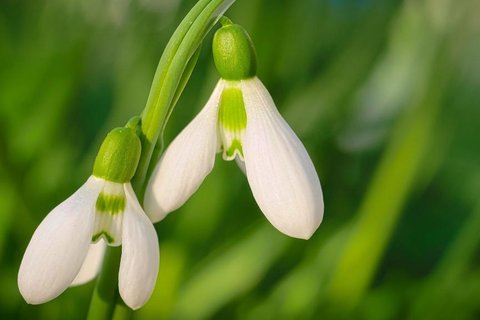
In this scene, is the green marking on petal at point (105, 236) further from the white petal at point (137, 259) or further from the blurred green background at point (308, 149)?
the blurred green background at point (308, 149)

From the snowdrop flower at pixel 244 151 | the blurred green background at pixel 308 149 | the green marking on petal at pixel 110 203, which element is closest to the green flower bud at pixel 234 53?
the snowdrop flower at pixel 244 151

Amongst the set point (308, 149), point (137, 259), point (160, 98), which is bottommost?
point (308, 149)

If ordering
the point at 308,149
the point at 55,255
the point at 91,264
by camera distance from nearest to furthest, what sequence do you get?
the point at 55,255
the point at 91,264
the point at 308,149

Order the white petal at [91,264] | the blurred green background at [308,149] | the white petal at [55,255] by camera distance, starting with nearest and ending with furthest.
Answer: the white petal at [55,255], the white petal at [91,264], the blurred green background at [308,149]

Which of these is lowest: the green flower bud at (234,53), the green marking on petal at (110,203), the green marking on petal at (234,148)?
the green marking on petal at (110,203)

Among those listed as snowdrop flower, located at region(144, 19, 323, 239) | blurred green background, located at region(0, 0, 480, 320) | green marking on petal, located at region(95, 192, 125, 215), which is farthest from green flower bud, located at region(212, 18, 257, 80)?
blurred green background, located at region(0, 0, 480, 320)

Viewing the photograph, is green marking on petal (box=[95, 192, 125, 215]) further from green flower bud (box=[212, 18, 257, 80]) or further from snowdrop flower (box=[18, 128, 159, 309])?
green flower bud (box=[212, 18, 257, 80])

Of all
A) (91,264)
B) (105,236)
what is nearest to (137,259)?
(105,236)

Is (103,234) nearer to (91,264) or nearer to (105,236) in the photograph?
(105,236)
